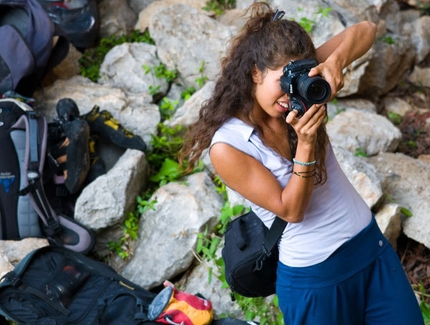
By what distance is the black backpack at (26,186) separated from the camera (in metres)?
3.65

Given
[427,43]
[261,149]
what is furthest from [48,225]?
[427,43]

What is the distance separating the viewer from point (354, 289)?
6.48 ft

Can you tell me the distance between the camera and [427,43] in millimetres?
5191

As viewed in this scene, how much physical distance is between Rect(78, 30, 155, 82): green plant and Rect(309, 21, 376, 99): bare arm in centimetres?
291

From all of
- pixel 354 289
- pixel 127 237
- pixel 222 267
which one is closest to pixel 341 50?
pixel 354 289

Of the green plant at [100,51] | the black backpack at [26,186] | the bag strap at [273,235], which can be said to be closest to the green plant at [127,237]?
the black backpack at [26,186]

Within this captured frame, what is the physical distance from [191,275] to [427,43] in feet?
9.91

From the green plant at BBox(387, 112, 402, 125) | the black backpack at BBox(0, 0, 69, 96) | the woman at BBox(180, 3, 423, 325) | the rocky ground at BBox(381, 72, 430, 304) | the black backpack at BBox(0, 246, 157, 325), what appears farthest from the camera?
the green plant at BBox(387, 112, 402, 125)

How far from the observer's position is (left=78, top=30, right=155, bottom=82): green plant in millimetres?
4812

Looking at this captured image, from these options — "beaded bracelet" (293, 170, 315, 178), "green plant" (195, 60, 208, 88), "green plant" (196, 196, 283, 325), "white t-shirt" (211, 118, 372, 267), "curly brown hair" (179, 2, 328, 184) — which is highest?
"curly brown hair" (179, 2, 328, 184)

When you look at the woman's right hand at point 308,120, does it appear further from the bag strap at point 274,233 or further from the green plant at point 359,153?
the green plant at point 359,153

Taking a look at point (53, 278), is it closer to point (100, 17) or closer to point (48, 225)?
point (48, 225)

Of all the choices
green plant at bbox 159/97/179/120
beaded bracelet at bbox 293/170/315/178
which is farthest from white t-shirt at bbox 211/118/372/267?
green plant at bbox 159/97/179/120

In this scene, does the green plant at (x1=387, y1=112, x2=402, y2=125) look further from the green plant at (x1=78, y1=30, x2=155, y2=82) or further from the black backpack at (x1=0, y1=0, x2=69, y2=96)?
the black backpack at (x1=0, y1=0, x2=69, y2=96)
